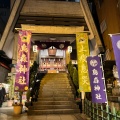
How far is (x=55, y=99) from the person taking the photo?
13.3m

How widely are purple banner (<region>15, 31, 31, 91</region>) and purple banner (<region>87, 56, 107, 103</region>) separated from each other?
5.46 metres

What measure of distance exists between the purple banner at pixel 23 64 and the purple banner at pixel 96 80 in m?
5.46

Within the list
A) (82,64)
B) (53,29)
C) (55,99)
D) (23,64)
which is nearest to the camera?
(82,64)

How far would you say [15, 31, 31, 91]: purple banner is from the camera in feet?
37.9

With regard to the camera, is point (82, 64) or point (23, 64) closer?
point (82, 64)

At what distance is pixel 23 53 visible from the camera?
12500mm

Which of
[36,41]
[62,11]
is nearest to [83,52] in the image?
[62,11]

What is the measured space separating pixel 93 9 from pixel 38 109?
1401 centimetres

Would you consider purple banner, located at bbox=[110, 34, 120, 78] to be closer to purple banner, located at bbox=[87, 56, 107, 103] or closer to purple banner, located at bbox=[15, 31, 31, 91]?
purple banner, located at bbox=[87, 56, 107, 103]

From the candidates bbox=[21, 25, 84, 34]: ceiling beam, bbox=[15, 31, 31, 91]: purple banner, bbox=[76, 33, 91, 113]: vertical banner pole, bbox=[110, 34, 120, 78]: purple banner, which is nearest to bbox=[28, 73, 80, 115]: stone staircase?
bbox=[76, 33, 91, 113]: vertical banner pole

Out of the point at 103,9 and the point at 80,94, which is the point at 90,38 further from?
the point at 80,94

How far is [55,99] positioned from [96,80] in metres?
6.44

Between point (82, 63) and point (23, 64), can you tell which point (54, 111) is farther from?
point (23, 64)

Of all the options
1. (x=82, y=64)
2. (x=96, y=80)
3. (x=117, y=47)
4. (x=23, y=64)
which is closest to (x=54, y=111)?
(x=82, y=64)
